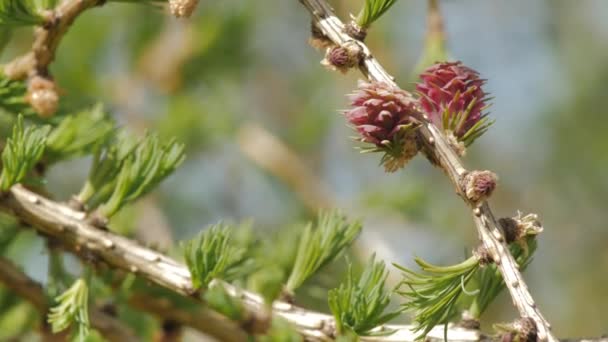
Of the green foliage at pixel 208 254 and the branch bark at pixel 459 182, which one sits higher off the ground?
the branch bark at pixel 459 182

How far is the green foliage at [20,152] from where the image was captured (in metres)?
0.60

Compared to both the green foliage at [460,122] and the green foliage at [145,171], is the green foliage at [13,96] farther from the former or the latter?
the green foliage at [460,122]

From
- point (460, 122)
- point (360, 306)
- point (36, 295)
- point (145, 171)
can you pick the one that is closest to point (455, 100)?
point (460, 122)

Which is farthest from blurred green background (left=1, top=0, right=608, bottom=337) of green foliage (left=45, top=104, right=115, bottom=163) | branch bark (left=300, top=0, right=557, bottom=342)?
branch bark (left=300, top=0, right=557, bottom=342)

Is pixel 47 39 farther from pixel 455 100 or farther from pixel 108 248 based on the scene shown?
pixel 455 100

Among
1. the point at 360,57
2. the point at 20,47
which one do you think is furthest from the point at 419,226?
the point at 360,57

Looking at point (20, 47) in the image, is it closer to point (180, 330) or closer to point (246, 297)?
point (180, 330)

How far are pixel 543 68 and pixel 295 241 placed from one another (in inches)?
73.9

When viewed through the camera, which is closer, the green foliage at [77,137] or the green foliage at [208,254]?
the green foliage at [208,254]

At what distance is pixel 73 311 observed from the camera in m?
0.62

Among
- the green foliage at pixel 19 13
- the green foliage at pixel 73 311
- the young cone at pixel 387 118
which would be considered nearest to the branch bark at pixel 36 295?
the green foliage at pixel 73 311

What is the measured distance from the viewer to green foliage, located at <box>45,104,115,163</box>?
70 cm

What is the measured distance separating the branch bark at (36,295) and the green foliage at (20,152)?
130 millimetres

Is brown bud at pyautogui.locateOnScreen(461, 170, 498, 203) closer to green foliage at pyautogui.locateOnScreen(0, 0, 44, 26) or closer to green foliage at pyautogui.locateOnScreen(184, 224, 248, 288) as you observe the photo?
green foliage at pyautogui.locateOnScreen(184, 224, 248, 288)
